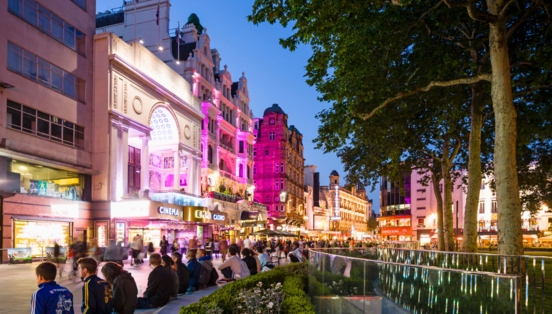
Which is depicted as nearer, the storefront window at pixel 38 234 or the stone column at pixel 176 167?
the storefront window at pixel 38 234

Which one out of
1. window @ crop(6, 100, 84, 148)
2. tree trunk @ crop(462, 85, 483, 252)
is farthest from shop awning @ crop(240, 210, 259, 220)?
tree trunk @ crop(462, 85, 483, 252)

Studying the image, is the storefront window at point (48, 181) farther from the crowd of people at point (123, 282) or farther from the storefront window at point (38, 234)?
the crowd of people at point (123, 282)

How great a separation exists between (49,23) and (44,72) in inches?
138

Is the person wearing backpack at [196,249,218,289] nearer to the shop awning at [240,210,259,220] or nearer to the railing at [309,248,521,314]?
the railing at [309,248,521,314]

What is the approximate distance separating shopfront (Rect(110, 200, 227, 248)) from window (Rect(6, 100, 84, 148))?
5.61 metres

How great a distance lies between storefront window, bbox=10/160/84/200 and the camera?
28.8 meters

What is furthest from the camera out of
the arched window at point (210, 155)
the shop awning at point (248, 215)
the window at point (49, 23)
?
the shop awning at point (248, 215)

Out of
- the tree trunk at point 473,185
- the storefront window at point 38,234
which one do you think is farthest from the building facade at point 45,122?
the tree trunk at point 473,185

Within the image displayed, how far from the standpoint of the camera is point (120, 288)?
838 cm

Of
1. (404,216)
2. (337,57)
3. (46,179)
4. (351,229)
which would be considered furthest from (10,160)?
(351,229)

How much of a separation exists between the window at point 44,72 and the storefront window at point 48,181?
17.7 ft

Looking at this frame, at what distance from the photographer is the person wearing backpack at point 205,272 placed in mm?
15397

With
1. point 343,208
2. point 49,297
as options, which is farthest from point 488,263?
point 343,208

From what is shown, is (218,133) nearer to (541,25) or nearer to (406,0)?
(541,25)
